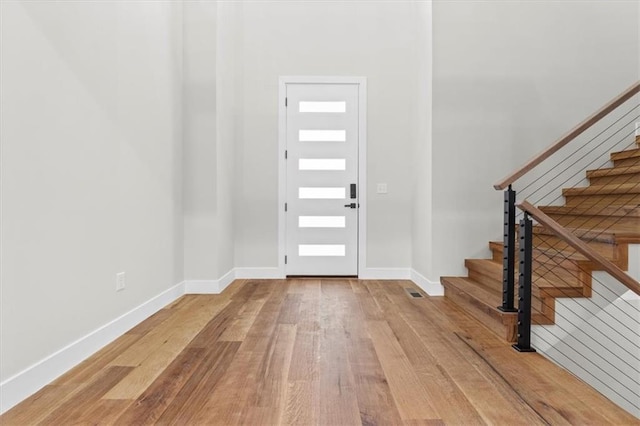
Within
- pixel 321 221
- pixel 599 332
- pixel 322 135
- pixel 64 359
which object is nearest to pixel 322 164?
pixel 322 135

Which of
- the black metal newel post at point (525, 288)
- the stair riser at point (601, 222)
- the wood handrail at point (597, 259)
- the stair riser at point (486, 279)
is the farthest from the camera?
the stair riser at point (486, 279)

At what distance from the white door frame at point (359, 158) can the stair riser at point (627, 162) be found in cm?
249

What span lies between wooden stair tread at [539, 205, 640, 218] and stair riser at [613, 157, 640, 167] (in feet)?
1.92

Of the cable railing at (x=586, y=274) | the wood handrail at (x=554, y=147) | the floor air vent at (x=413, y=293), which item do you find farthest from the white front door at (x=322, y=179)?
the wood handrail at (x=554, y=147)

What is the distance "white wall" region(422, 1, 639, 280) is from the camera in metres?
Answer: 4.14

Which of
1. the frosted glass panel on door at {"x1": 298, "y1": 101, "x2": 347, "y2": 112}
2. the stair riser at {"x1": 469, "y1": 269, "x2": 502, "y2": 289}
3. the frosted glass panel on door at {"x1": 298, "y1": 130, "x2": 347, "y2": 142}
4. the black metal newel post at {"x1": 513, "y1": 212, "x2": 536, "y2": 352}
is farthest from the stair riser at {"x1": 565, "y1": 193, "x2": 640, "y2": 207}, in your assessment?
the frosted glass panel on door at {"x1": 298, "y1": 101, "x2": 347, "y2": 112}

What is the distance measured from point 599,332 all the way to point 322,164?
3.17 m

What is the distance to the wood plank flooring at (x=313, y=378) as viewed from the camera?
1771 millimetres

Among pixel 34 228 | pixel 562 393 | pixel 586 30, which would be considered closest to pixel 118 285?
pixel 34 228

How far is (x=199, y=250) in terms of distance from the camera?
4.18m

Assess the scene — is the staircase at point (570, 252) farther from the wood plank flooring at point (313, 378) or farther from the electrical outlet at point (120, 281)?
the electrical outlet at point (120, 281)

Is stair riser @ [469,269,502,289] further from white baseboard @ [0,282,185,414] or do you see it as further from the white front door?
white baseboard @ [0,282,185,414]

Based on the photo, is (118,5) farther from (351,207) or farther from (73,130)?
(351,207)

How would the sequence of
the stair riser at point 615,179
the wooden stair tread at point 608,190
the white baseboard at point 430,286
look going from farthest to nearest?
the white baseboard at point 430,286, the stair riser at point 615,179, the wooden stair tread at point 608,190
